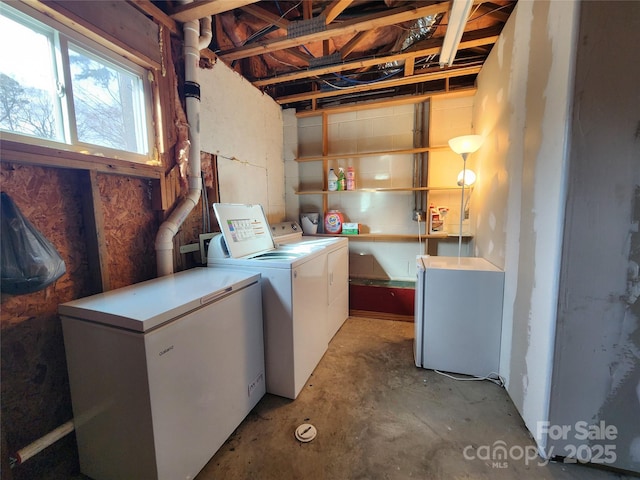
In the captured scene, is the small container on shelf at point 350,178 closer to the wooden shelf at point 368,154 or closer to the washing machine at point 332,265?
the wooden shelf at point 368,154

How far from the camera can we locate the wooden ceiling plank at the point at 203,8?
5.12 ft

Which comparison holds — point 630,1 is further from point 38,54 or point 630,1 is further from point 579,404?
point 38,54

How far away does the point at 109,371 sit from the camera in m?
1.03

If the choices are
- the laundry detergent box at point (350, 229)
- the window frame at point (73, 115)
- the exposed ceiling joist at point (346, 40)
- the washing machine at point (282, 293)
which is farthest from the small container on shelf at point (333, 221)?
the window frame at point (73, 115)

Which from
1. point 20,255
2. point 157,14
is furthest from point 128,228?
point 157,14

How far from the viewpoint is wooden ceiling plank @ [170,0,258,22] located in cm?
156

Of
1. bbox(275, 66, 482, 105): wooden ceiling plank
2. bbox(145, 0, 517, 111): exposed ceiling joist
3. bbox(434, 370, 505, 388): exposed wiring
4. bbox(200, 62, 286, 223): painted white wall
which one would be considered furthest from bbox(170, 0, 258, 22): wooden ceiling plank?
bbox(434, 370, 505, 388): exposed wiring

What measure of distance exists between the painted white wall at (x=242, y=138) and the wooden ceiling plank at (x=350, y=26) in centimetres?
25

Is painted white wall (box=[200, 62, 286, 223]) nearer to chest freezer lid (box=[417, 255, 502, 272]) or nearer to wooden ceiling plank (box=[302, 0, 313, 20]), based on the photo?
wooden ceiling plank (box=[302, 0, 313, 20])

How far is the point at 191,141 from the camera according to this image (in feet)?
5.98

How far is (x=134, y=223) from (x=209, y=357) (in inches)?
37.1

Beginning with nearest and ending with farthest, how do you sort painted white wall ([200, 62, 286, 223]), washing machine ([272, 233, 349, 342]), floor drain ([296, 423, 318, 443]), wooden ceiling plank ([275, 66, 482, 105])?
floor drain ([296, 423, 318, 443]) < painted white wall ([200, 62, 286, 223]) < washing machine ([272, 233, 349, 342]) < wooden ceiling plank ([275, 66, 482, 105])

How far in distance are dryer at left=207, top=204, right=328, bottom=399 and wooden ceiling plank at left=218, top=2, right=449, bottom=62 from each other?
1.22 metres

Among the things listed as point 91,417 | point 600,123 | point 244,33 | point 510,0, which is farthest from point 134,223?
point 510,0
